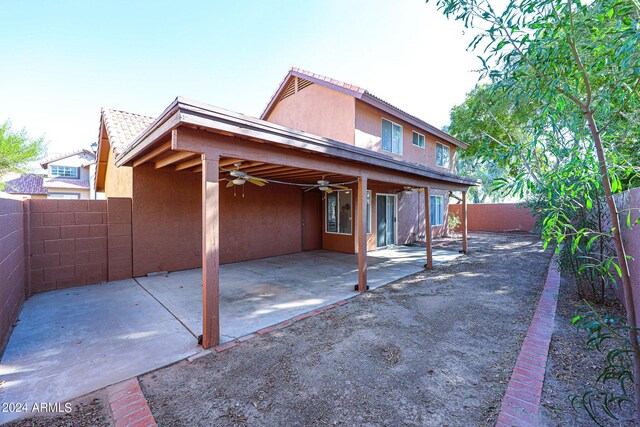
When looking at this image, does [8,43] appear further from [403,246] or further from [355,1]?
[403,246]

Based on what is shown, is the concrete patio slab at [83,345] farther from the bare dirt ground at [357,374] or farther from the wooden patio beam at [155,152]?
the wooden patio beam at [155,152]

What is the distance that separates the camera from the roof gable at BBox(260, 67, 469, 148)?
862 cm

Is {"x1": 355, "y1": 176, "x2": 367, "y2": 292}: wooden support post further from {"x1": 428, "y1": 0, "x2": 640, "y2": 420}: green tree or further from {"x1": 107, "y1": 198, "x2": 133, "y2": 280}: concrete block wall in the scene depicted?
{"x1": 107, "y1": 198, "x2": 133, "y2": 280}: concrete block wall

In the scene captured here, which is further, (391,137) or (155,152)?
(391,137)

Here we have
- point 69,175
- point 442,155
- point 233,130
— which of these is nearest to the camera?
point 233,130

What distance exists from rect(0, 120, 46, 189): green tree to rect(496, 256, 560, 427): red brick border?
19.3 m

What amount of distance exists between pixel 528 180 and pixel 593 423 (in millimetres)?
1949

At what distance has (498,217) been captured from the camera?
1769 cm

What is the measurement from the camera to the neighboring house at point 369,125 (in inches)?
354

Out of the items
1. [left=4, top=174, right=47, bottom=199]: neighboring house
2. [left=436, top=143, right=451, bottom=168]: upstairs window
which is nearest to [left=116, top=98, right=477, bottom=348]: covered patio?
[left=436, top=143, right=451, bottom=168]: upstairs window

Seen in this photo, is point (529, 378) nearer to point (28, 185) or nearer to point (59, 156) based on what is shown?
point (59, 156)

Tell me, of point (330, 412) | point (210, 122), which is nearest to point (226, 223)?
point (210, 122)

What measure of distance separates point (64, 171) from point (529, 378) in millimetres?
29288

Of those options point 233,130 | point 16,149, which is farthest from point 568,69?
point 16,149
